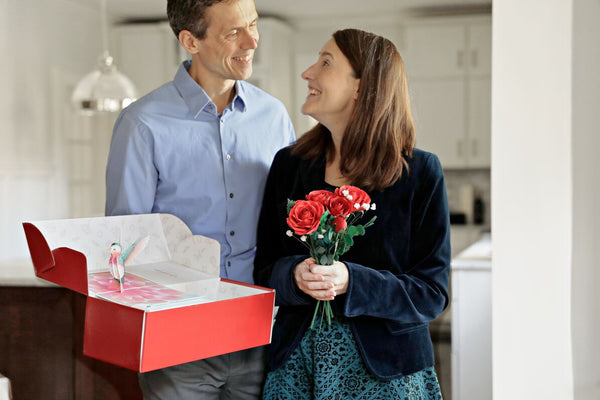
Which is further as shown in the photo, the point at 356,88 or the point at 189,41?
the point at 189,41

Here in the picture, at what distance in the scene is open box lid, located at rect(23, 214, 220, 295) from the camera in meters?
1.32

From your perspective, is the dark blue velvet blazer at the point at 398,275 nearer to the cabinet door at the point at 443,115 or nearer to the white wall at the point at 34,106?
the white wall at the point at 34,106

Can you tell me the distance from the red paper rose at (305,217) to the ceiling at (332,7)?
411 centimetres

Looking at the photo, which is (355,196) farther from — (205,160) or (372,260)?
(205,160)

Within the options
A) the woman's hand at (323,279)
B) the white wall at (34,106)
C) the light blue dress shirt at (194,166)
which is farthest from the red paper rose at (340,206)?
the white wall at (34,106)

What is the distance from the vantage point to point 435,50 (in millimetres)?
5168

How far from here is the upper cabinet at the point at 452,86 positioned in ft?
16.8

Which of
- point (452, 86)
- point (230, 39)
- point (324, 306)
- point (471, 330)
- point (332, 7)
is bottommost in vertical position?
point (471, 330)

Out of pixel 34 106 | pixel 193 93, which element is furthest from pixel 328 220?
pixel 34 106

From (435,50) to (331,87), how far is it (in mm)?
3985

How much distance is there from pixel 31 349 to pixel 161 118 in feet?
3.37

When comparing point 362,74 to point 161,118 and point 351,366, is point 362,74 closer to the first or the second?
point 161,118

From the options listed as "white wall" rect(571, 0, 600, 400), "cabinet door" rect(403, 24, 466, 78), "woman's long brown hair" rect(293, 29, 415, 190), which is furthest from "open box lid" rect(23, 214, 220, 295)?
"cabinet door" rect(403, 24, 466, 78)

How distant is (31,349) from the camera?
216cm
